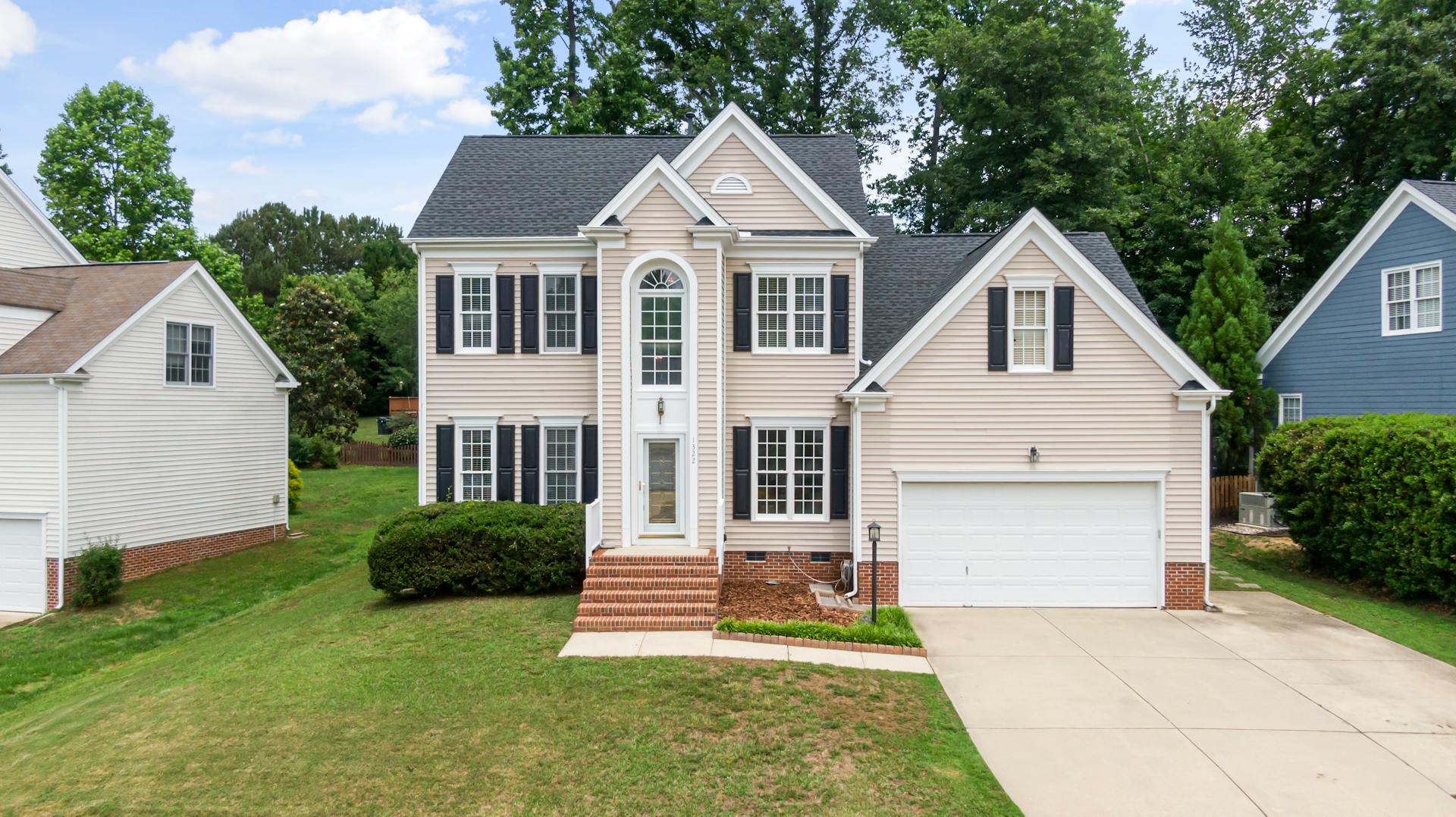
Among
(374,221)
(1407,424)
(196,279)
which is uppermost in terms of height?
(374,221)

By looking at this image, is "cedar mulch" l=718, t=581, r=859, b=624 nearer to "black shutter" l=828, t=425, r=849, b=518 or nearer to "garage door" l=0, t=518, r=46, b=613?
"black shutter" l=828, t=425, r=849, b=518

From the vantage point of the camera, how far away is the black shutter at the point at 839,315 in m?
14.9

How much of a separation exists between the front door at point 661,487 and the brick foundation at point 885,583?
3.35 metres

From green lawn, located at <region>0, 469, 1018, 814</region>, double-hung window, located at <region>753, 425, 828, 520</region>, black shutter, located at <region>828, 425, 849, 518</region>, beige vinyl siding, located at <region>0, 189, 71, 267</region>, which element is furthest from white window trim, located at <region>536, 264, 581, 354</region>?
beige vinyl siding, located at <region>0, 189, 71, 267</region>

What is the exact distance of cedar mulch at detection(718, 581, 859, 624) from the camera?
40.8 ft

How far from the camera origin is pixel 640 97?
1246 inches

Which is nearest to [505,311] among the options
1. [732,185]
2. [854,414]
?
[732,185]

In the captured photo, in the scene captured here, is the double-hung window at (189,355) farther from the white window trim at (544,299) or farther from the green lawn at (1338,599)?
the green lawn at (1338,599)

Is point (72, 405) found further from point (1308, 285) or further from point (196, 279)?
point (1308, 285)

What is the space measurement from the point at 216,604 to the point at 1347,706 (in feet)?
63.9

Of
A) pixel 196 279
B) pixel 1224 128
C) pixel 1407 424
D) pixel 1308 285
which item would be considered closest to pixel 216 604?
pixel 196 279

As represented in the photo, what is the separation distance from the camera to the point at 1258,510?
20.8 metres

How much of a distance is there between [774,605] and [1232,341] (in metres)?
17.6

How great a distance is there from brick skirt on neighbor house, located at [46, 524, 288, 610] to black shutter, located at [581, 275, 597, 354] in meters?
11.3
